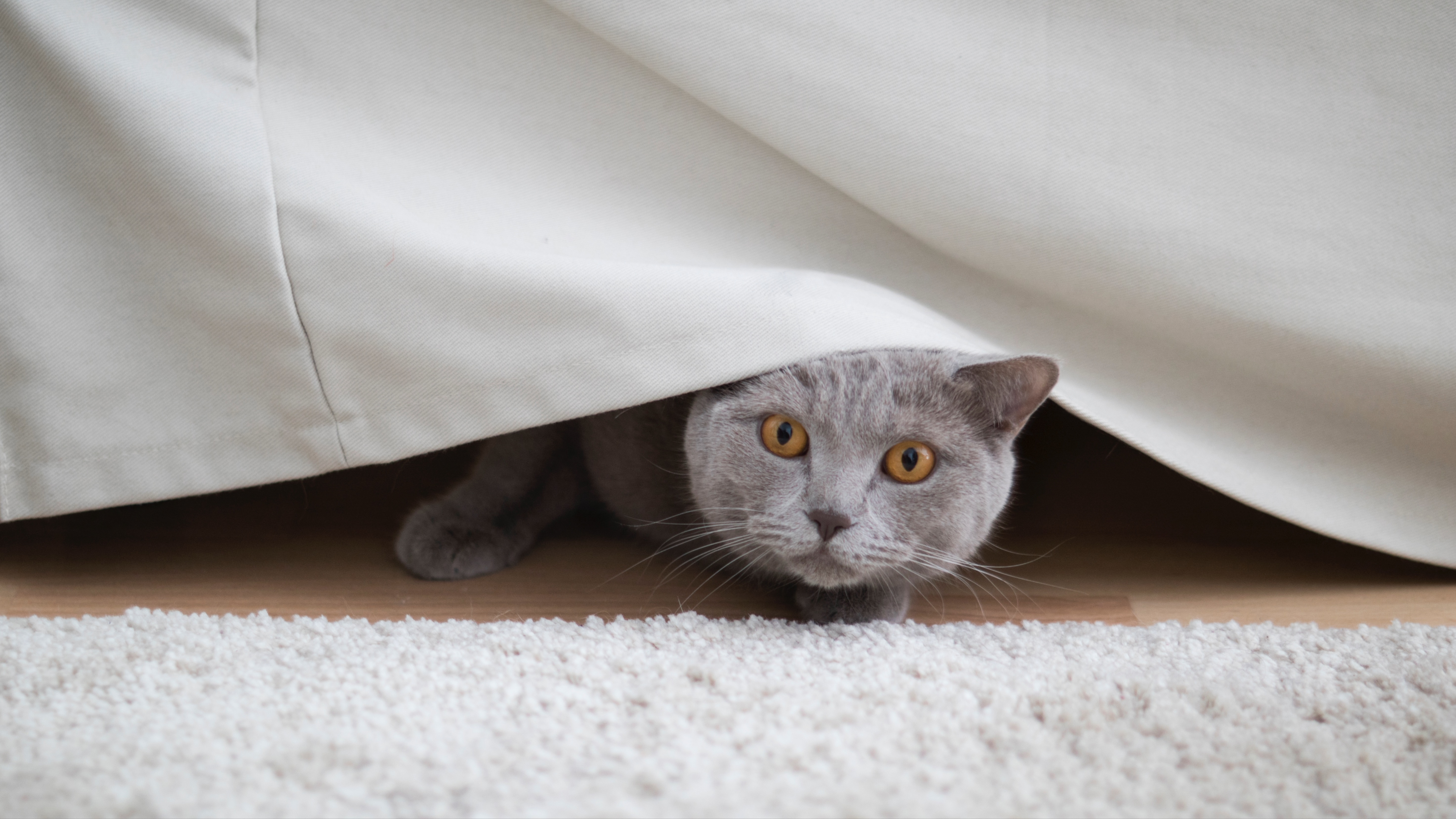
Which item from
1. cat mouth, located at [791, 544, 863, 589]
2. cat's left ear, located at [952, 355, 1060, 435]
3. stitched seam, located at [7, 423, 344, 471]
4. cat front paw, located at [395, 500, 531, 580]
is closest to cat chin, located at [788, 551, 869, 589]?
cat mouth, located at [791, 544, 863, 589]

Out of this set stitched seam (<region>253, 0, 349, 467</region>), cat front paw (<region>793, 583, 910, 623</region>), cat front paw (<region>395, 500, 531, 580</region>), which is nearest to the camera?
stitched seam (<region>253, 0, 349, 467</region>)

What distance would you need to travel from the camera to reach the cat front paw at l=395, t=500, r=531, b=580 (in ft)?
3.76

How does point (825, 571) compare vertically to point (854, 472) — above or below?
below

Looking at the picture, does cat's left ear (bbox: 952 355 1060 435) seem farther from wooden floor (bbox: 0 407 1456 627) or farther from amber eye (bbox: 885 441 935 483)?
wooden floor (bbox: 0 407 1456 627)

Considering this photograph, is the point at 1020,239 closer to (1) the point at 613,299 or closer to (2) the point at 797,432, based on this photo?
(2) the point at 797,432

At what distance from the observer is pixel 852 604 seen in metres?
1.06

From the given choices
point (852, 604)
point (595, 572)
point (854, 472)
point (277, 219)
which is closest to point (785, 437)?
point (854, 472)

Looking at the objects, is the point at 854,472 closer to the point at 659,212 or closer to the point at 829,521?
the point at 829,521

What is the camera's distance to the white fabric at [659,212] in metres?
0.93

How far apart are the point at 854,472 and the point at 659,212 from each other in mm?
360

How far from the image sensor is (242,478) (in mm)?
985

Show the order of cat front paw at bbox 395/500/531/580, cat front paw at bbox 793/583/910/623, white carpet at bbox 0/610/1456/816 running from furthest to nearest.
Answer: cat front paw at bbox 395/500/531/580 < cat front paw at bbox 793/583/910/623 < white carpet at bbox 0/610/1456/816

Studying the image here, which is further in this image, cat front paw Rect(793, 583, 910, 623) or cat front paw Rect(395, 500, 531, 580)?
cat front paw Rect(395, 500, 531, 580)

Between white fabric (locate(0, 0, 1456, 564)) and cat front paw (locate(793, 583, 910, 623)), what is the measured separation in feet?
0.97
